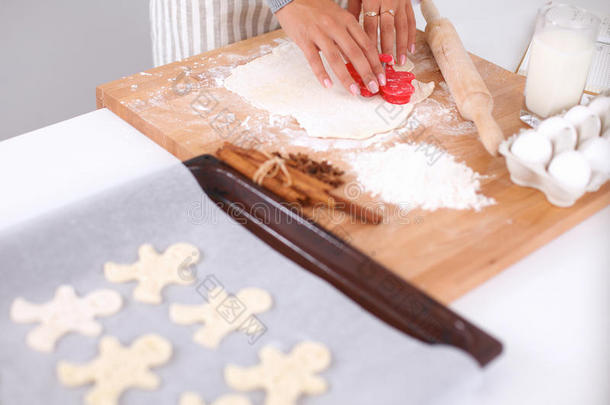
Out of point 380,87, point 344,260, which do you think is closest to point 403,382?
point 344,260

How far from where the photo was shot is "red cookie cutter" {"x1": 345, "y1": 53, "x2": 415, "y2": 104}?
4.63 feet

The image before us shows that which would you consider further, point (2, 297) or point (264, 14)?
point (264, 14)

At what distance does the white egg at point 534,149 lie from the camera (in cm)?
107

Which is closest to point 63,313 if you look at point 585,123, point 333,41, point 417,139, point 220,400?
point 220,400

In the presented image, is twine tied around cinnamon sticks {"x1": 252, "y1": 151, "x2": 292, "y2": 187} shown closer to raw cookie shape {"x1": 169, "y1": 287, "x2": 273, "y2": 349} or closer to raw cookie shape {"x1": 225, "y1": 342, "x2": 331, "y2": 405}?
raw cookie shape {"x1": 169, "y1": 287, "x2": 273, "y2": 349}

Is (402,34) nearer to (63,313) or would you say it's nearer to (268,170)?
(268,170)

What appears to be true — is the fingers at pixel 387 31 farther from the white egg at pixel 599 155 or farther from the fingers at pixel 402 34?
the white egg at pixel 599 155

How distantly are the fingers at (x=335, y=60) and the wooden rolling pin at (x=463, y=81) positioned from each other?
0.25 m

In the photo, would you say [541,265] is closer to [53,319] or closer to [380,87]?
[380,87]

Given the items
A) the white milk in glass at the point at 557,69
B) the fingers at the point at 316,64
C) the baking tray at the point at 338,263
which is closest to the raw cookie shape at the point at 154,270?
the baking tray at the point at 338,263

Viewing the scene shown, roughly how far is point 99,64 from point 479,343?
2631 mm

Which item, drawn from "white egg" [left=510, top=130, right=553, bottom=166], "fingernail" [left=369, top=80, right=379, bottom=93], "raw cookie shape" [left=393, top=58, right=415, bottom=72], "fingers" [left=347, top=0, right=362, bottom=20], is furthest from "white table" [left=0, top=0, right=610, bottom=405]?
"fingers" [left=347, top=0, right=362, bottom=20]

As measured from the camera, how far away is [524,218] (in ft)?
3.47

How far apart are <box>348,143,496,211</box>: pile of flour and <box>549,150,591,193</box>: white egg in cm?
13
